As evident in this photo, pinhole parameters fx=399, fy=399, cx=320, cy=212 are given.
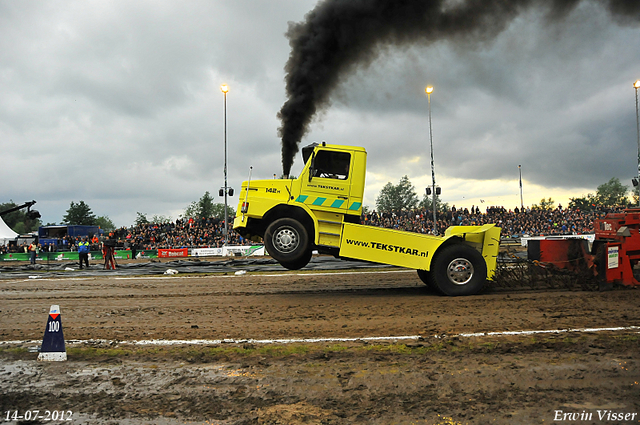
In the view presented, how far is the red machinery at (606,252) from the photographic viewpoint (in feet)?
27.6

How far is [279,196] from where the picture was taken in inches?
334

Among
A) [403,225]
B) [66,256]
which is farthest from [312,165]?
[66,256]

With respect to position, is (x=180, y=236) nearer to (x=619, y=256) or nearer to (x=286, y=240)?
(x=286, y=240)

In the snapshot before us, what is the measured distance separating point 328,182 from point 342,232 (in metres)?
1.10

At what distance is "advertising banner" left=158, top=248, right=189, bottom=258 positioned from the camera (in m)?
30.3

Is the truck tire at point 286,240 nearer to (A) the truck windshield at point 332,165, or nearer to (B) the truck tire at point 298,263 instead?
(B) the truck tire at point 298,263

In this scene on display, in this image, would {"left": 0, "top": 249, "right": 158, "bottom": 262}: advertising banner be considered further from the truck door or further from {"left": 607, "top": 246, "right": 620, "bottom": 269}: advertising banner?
{"left": 607, "top": 246, "right": 620, "bottom": 269}: advertising banner

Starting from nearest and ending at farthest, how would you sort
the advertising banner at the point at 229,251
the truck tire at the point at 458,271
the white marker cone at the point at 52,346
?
the white marker cone at the point at 52,346, the truck tire at the point at 458,271, the advertising banner at the point at 229,251

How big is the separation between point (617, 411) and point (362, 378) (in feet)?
7.05

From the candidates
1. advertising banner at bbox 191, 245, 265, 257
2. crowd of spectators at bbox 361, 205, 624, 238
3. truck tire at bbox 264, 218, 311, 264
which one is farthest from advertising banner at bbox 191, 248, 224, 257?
truck tire at bbox 264, 218, 311, 264

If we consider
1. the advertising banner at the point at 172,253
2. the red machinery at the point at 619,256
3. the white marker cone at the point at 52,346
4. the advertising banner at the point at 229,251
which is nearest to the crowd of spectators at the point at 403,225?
the advertising banner at the point at 172,253

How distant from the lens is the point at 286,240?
8289 millimetres

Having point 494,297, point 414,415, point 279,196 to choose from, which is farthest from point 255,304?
point 414,415

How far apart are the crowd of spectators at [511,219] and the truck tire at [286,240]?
24446 mm
